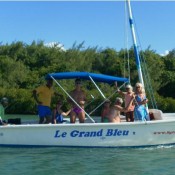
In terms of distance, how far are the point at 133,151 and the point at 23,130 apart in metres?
3.00

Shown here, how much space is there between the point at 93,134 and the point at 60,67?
40367 millimetres

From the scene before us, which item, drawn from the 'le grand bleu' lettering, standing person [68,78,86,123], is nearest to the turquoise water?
the 'le grand bleu' lettering

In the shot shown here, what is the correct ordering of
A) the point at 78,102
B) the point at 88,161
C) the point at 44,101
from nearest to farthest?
1. the point at 88,161
2. the point at 78,102
3. the point at 44,101

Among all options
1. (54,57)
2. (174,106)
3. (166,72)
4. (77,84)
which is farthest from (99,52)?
(77,84)

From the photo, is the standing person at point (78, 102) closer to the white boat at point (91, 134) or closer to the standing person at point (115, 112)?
the white boat at point (91, 134)

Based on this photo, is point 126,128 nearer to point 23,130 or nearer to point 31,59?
point 23,130

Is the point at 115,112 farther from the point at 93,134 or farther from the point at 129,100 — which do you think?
the point at 93,134

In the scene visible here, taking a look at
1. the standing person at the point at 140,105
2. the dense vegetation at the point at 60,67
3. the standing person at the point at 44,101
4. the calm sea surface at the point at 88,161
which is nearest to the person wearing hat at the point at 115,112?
the standing person at the point at 140,105

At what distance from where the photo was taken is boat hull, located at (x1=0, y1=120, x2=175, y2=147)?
39.7 feet

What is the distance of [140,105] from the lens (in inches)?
485

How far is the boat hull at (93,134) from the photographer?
39.7 feet

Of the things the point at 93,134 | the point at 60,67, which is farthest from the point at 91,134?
the point at 60,67

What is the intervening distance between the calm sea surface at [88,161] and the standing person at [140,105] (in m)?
0.87

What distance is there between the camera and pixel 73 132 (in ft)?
40.0
